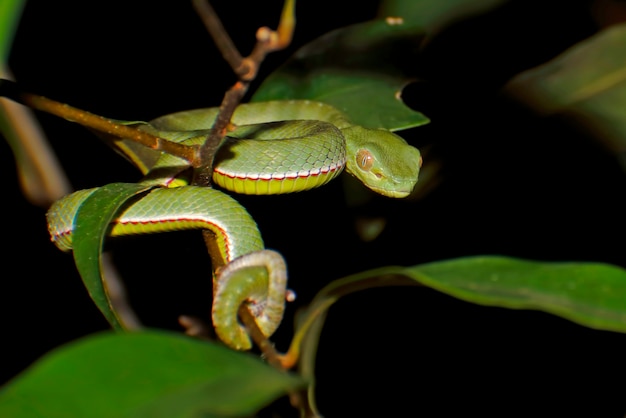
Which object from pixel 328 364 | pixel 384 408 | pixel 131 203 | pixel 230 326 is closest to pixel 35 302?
pixel 328 364

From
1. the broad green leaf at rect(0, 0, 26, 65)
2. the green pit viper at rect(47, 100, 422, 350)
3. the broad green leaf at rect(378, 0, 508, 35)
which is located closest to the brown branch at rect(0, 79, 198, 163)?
the broad green leaf at rect(0, 0, 26, 65)

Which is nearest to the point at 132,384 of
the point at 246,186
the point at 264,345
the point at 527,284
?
the point at 264,345

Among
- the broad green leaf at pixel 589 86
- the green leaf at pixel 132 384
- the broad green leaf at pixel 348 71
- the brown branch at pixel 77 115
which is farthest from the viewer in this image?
the broad green leaf at pixel 348 71

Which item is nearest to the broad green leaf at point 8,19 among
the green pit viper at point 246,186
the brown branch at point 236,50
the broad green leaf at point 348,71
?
the brown branch at point 236,50

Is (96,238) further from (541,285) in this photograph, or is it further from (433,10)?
(433,10)

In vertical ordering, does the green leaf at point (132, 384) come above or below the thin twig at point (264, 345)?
above

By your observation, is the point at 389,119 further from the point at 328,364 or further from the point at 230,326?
the point at 328,364

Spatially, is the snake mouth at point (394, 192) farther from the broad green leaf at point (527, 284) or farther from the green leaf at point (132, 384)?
the green leaf at point (132, 384)
